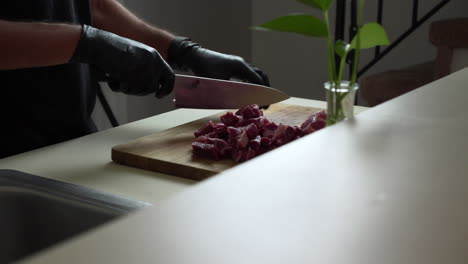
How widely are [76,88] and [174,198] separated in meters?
1.25

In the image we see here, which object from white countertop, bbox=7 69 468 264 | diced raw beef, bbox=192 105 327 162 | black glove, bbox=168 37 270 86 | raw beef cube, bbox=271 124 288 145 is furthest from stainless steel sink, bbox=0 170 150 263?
black glove, bbox=168 37 270 86

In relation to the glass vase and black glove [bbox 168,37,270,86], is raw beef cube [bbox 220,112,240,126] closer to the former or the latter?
black glove [bbox 168,37,270,86]

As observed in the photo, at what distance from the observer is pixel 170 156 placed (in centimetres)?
114

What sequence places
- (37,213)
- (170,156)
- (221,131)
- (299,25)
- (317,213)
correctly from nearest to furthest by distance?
1. (317,213)
2. (299,25)
3. (37,213)
4. (170,156)
5. (221,131)

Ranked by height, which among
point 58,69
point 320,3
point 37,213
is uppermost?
point 320,3

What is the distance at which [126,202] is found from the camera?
36.1 inches

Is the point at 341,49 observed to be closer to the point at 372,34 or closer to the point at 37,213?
the point at 372,34

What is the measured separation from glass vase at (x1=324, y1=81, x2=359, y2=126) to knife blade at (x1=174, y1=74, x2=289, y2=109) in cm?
75

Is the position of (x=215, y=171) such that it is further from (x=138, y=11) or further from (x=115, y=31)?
(x=138, y=11)

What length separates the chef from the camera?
1311 mm

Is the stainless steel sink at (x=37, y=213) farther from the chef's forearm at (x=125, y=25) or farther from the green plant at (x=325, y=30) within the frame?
the chef's forearm at (x=125, y=25)

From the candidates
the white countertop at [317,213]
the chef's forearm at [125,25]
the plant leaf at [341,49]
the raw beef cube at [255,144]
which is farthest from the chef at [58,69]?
the white countertop at [317,213]

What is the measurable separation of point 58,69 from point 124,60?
0.67 ft

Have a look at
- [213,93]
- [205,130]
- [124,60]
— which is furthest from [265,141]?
[124,60]
